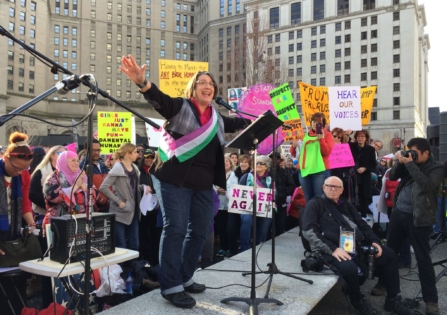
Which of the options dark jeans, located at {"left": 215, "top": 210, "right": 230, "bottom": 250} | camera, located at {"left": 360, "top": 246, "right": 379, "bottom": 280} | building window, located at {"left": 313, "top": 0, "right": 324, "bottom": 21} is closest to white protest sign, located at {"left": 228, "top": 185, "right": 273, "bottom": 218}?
dark jeans, located at {"left": 215, "top": 210, "right": 230, "bottom": 250}

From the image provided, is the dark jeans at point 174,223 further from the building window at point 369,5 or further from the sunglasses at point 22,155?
A: the building window at point 369,5

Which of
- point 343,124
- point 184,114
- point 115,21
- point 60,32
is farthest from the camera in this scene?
point 115,21

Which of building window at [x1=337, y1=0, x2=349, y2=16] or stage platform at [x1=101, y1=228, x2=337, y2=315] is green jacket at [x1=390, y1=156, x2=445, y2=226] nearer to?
stage platform at [x1=101, y1=228, x2=337, y2=315]

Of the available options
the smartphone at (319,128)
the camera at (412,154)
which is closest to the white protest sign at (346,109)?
the smartphone at (319,128)

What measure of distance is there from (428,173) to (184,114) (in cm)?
320

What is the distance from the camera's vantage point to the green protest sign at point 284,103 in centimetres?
795

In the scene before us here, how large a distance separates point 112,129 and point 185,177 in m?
8.24

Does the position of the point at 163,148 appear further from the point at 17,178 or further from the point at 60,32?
the point at 60,32

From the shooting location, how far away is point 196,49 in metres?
100

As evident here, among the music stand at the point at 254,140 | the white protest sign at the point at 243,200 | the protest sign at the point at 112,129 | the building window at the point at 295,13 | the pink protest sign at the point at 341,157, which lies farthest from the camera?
the building window at the point at 295,13

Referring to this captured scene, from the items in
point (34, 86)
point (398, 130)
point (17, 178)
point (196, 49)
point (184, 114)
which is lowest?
point (17, 178)

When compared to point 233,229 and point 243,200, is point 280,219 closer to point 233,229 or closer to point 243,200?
point 233,229

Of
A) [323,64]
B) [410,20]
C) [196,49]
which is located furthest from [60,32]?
[410,20]

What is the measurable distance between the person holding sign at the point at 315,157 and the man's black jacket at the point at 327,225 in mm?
861
